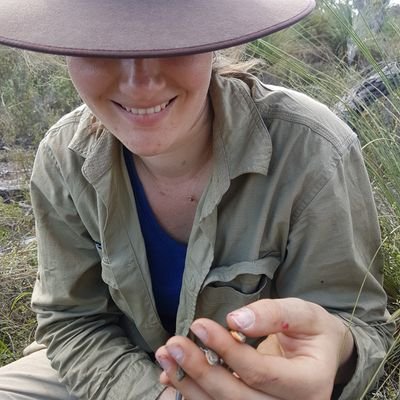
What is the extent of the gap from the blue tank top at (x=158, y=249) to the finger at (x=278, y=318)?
44cm

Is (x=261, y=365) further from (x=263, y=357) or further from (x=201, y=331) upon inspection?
(x=201, y=331)

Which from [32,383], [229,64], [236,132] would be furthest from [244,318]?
[32,383]

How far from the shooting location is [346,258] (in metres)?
1.41

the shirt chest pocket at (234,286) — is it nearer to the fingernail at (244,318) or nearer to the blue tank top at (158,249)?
the blue tank top at (158,249)

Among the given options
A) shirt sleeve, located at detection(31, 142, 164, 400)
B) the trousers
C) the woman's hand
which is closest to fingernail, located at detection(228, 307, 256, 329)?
the woman's hand

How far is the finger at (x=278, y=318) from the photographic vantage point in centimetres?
100

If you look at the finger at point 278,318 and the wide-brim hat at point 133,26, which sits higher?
the wide-brim hat at point 133,26

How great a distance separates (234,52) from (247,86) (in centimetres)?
16

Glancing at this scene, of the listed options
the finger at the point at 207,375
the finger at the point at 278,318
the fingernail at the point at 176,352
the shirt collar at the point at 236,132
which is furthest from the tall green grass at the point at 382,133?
the fingernail at the point at 176,352

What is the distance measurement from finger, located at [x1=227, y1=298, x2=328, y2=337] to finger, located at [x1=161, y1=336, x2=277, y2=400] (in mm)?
83

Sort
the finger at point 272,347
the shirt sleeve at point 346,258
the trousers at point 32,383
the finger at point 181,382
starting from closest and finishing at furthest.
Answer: the finger at point 181,382 → the finger at point 272,347 → the shirt sleeve at point 346,258 → the trousers at point 32,383

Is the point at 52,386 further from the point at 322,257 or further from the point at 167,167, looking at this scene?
the point at 322,257

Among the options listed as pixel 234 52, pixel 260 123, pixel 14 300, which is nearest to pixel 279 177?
pixel 260 123

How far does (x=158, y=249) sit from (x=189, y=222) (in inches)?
3.8
